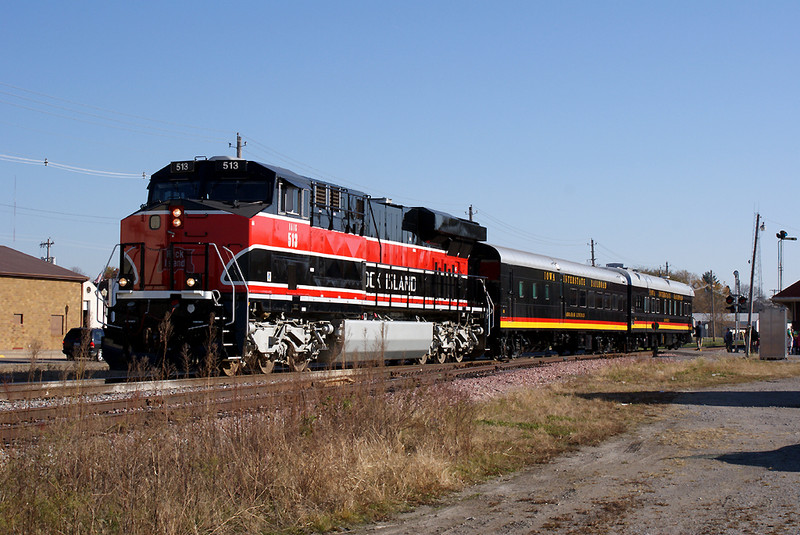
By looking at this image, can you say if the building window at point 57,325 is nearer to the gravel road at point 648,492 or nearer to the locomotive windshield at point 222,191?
the locomotive windshield at point 222,191

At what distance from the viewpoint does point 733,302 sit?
3597cm

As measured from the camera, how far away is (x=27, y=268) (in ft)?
140

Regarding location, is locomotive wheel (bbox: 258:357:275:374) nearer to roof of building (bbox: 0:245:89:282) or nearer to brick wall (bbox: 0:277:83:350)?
brick wall (bbox: 0:277:83:350)

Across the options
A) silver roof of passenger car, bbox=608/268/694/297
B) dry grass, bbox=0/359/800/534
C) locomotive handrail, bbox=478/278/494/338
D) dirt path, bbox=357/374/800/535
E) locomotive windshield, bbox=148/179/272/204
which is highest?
locomotive windshield, bbox=148/179/272/204

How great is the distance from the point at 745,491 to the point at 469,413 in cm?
366

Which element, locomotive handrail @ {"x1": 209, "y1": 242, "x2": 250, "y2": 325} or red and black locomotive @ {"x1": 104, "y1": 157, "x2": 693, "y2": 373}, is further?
red and black locomotive @ {"x1": 104, "y1": 157, "x2": 693, "y2": 373}

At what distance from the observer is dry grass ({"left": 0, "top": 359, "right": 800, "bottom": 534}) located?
5.75 metres

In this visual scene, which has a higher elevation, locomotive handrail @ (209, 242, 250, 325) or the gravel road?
locomotive handrail @ (209, 242, 250, 325)

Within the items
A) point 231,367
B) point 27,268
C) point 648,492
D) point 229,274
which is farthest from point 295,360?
point 27,268

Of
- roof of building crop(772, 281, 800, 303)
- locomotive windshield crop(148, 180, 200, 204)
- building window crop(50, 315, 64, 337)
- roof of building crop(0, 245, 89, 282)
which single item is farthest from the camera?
roof of building crop(772, 281, 800, 303)

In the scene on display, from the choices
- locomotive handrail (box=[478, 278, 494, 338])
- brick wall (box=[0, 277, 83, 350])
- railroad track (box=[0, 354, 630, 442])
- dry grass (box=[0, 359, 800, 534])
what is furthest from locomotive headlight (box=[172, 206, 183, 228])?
brick wall (box=[0, 277, 83, 350])

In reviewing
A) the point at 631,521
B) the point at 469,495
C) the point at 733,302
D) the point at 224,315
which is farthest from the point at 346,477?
the point at 733,302

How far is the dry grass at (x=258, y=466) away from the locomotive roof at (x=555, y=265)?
1700 cm

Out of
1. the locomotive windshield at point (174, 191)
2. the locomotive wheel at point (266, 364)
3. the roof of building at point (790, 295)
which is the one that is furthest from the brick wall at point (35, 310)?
the roof of building at point (790, 295)
